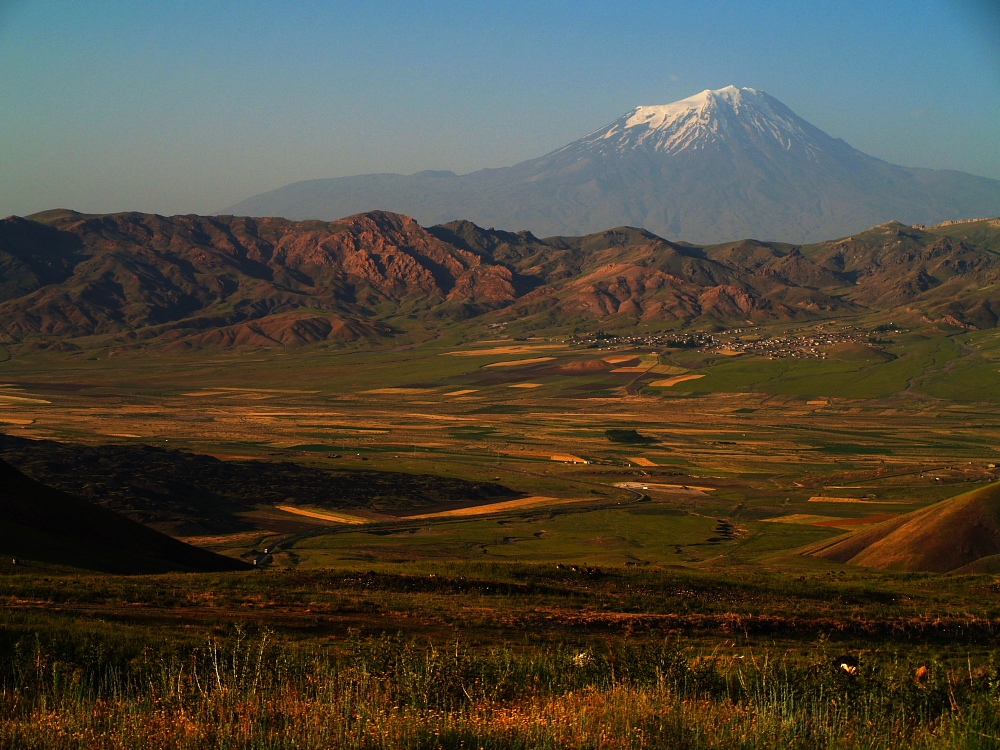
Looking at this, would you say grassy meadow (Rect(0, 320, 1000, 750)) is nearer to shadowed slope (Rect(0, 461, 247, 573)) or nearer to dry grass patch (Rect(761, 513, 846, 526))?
shadowed slope (Rect(0, 461, 247, 573))

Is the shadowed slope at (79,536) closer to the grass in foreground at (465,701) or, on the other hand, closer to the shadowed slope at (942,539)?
the grass in foreground at (465,701)

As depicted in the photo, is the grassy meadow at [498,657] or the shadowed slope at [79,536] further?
the shadowed slope at [79,536]

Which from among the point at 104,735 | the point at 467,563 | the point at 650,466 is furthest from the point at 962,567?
the point at 650,466

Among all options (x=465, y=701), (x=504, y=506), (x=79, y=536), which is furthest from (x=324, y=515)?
(x=465, y=701)

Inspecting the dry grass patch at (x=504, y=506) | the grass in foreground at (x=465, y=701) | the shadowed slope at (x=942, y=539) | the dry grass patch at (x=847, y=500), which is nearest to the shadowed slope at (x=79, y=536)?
the grass in foreground at (x=465, y=701)

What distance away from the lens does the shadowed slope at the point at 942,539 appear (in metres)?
56.6

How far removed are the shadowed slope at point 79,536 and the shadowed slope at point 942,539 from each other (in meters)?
39.0

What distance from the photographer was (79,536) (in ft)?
138

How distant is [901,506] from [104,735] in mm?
103659

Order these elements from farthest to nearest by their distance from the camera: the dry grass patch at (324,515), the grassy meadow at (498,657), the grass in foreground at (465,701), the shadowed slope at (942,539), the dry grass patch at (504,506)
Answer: the dry grass patch at (504,506), the dry grass patch at (324,515), the shadowed slope at (942,539), the grassy meadow at (498,657), the grass in foreground at (465,701)

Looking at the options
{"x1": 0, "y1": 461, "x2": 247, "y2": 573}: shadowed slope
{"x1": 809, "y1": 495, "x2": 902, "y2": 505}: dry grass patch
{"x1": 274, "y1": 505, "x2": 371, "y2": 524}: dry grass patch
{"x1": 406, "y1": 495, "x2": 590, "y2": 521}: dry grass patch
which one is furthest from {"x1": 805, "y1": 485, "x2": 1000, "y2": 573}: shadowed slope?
{"x1": 274, "y1": 505, "x2": 371, "y2": 524}: dry grass patch

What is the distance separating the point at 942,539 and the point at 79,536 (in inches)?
1870

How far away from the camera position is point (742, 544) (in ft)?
282

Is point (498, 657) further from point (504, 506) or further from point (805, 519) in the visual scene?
point (504, 506)
